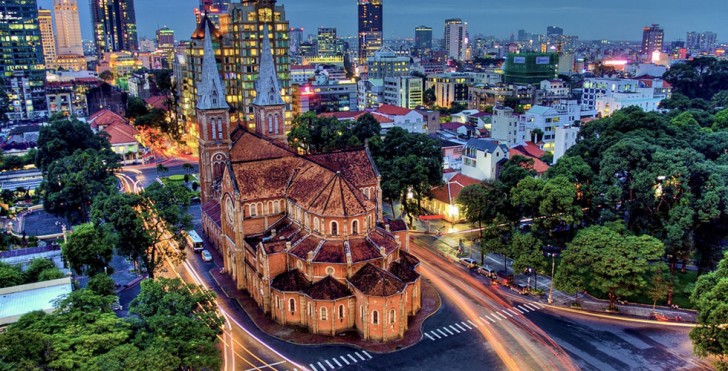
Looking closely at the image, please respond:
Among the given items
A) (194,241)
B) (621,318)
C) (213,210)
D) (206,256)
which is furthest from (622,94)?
(206,256)

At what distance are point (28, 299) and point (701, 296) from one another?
59.8 m

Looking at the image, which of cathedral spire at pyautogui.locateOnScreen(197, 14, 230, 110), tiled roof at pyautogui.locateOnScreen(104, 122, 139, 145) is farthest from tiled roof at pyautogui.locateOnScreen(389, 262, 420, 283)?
tiled roof at pyautogui.locateOnScreen(104, 122, 139, 145)

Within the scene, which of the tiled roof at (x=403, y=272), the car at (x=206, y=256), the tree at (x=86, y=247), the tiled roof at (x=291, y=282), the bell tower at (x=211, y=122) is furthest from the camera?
the bell tower at (x=211, y=122)

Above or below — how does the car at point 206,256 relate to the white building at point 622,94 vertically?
below

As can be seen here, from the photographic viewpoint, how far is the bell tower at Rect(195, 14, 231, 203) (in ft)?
262

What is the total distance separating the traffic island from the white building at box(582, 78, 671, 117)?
106 meters

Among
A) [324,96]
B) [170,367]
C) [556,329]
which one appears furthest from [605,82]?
[170,367]

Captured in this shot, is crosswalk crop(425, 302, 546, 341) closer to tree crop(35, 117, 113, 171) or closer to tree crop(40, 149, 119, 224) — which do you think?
tree crop(40, 149, 119, 224)

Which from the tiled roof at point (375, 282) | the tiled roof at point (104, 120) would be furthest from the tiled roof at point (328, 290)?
the tiled roof at point (104, 120)

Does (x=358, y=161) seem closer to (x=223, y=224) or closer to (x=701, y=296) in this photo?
(x=223, y=224)

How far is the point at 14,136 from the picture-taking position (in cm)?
13638

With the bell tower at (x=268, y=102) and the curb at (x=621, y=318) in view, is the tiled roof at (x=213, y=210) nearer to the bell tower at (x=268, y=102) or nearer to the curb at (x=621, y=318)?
the bell tower at (x=268, y=102)

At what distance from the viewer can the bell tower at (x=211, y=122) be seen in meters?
79.9

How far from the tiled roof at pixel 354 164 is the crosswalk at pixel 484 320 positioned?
2223cm
